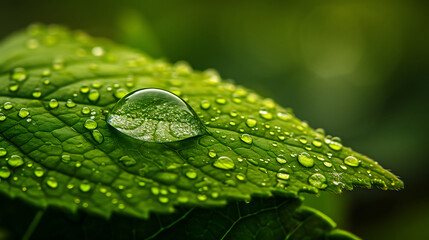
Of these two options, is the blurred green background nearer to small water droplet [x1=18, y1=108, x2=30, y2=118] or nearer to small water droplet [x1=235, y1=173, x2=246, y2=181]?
small water droplet [x1=18, y1=108, x2=30, y2=118]

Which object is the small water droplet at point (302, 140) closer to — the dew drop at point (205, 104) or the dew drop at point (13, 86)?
the dew drop at point (205, 104)

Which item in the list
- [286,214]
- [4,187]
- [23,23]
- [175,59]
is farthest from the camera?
[23,23]

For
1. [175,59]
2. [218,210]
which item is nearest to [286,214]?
[218,210]

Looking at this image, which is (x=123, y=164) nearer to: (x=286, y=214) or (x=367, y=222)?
(x=286, y=214)

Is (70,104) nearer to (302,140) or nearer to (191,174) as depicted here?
(191,174)

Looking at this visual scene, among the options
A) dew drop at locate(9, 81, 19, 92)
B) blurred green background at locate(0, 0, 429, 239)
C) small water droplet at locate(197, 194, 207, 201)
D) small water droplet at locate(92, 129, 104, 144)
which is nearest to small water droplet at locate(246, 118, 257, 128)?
small water droplet at locate(197, 194, 207, 201)
